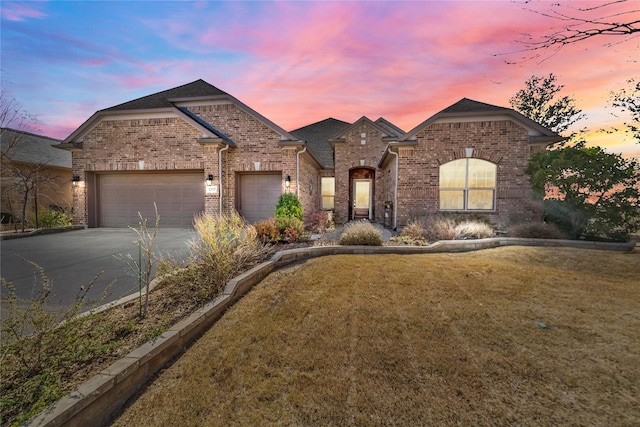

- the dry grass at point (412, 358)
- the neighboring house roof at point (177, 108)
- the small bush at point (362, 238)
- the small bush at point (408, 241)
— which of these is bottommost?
the dry grass at point (412, 358)

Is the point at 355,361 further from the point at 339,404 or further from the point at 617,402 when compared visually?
the point at 617,402

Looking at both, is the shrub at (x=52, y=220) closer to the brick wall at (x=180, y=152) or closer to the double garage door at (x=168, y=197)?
the brick wall at (x=180, y=152)

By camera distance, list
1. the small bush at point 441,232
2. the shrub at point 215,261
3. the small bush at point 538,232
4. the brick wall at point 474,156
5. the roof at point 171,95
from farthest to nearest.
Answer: the roof at point 171,95 → the brick wall at point 474,156 → the small bush at point 441,232 → the small bush at point 538,232 → the shrub at point 215,261

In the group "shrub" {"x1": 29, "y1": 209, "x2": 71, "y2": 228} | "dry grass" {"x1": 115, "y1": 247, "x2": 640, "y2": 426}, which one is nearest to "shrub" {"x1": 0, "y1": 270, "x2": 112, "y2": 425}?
"dry grass" {"x1": 115, "y1": 247, "x2": 640, "y2": 426}

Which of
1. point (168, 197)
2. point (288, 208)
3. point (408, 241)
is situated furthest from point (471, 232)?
point (168, 197)

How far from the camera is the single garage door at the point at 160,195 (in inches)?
443

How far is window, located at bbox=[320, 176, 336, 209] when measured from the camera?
54.3ft

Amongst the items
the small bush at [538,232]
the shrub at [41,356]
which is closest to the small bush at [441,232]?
the small bush at [538,232]

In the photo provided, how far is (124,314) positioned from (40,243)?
8099mm

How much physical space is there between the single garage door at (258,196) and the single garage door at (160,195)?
5.82ft

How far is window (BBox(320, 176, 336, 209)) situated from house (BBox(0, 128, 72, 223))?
13.2 meters

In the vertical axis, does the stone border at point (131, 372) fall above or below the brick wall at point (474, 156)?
below

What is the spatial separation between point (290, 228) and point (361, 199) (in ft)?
31.9

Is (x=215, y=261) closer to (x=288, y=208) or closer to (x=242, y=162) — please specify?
(x=288, y=208)
